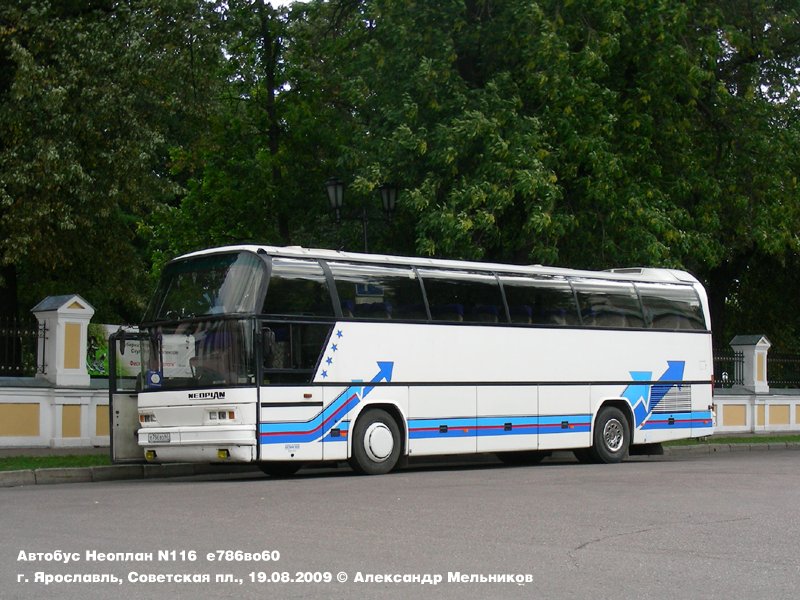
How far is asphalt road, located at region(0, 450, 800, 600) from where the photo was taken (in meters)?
8.34

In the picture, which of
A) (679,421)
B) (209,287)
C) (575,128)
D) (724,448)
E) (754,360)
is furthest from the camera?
(754,360)

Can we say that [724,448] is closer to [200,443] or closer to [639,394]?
[639,394]

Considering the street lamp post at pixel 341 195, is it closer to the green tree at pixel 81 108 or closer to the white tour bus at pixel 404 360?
the green tree at pixel 81 108

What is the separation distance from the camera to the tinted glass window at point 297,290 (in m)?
18.8

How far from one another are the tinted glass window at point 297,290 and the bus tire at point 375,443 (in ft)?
5.94

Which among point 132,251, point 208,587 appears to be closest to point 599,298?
point 132,251

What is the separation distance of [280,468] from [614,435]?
22.6 feet

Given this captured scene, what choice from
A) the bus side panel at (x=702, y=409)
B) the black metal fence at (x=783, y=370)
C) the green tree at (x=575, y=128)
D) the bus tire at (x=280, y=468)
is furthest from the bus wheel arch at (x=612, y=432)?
the black metal fence at (x=783, y=370)

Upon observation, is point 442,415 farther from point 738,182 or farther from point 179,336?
point 738,182

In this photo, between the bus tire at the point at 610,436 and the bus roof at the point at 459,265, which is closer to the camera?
the bus roof at the point at 459,265

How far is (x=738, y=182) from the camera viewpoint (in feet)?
97.5

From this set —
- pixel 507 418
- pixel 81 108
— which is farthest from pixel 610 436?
pixel 81 108

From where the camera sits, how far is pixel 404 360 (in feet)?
67.5

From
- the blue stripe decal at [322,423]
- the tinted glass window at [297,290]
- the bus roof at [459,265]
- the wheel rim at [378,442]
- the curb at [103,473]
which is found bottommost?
the curb at [103,473]
